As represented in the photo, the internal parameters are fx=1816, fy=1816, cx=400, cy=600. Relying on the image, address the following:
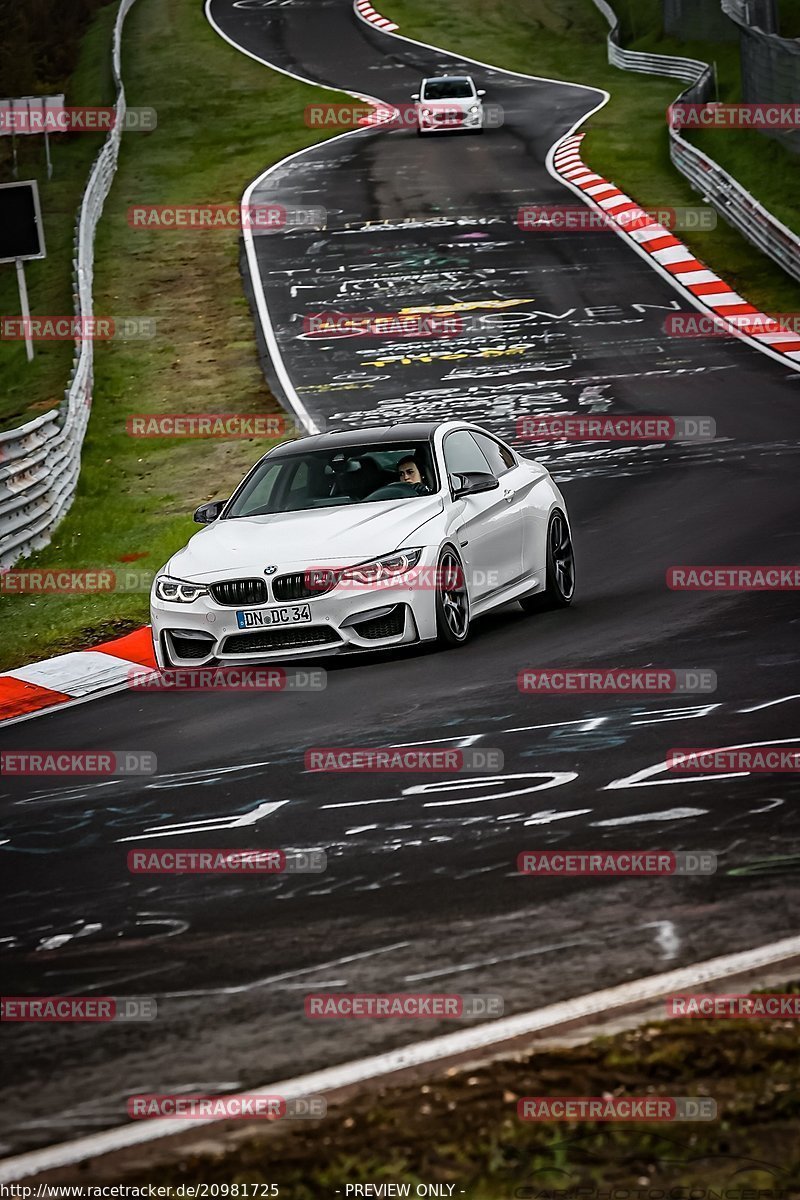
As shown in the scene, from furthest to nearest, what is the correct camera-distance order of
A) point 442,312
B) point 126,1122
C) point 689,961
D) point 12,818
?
point 442,312
point 12,818
point 689,961
point 126,1122

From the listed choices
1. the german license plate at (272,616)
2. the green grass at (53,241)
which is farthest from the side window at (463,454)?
the green grass at (53,241)

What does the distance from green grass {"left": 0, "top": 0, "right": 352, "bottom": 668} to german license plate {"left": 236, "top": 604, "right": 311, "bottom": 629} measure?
118 inches

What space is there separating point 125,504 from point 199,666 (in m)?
8.73

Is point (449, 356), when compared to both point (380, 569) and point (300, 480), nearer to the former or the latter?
point (300, 480)

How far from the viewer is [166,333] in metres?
29.6

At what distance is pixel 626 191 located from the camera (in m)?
36.4

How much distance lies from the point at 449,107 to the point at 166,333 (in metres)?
17.6

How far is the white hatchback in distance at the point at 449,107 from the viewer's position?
44.6 meters

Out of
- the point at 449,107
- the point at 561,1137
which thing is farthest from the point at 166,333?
the point at 561,1137

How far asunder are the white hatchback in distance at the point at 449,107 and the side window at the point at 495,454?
108 ft

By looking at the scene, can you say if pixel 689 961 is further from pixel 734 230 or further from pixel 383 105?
pixel 383 105

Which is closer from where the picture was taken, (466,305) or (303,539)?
(303,539)

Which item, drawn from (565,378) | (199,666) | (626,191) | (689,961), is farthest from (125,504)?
(626,191)

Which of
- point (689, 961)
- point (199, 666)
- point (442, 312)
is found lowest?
point (442, 312)
